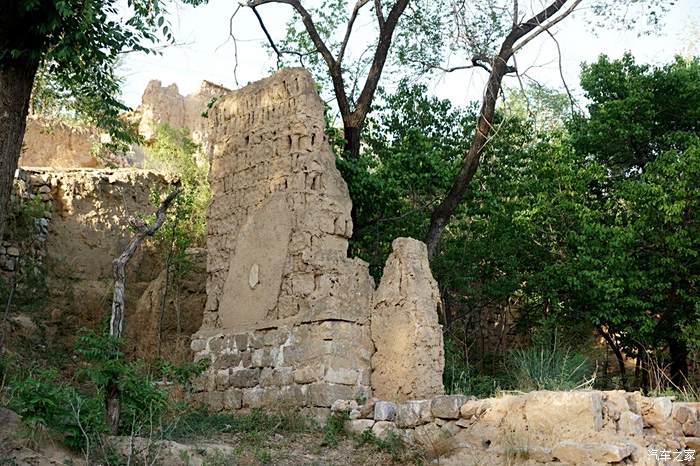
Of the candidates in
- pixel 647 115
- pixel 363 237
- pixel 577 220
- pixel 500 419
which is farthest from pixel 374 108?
pixel 500 419

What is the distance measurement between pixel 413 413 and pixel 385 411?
394 millimetres

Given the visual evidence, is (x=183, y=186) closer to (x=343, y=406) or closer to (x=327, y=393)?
(x=327, y=393)

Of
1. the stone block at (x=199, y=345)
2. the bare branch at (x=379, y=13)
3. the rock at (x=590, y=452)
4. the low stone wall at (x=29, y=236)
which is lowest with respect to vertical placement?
the rock at (x=590, y=452)

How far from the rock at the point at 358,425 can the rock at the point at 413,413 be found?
0.37m

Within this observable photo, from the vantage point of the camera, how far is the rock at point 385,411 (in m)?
8.05

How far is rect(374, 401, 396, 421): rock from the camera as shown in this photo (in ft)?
26.4

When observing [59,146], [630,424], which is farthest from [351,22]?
[59,146]

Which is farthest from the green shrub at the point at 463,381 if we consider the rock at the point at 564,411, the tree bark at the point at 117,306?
the tree bark at the point at 117,306

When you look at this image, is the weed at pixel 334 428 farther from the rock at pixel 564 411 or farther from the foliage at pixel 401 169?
the foliage at pixel 401 169

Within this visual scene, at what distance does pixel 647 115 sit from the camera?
51.9ft

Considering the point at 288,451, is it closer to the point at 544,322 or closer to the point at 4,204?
the point at 4,204

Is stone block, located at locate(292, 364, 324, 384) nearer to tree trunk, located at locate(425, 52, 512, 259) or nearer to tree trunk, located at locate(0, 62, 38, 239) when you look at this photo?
tree trunk, located at locate(0, 62, 38, 239)

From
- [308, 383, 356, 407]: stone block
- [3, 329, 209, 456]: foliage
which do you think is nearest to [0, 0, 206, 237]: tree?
[3, 329, 209, 456]: foliage

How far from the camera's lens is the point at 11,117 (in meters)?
7.49
